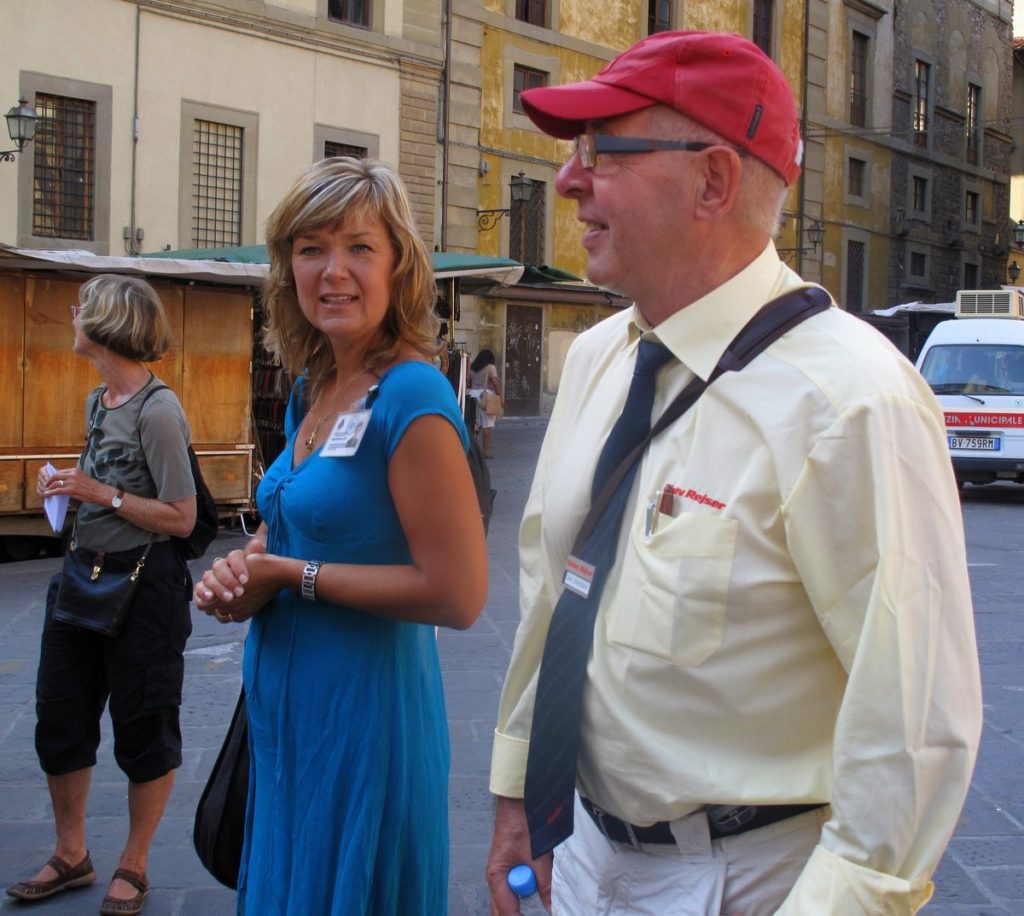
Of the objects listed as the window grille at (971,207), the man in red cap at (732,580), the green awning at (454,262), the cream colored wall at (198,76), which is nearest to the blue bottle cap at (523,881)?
the man in red cap at (732,580)

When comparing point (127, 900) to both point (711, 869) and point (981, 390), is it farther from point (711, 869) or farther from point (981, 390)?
point (981, 390)

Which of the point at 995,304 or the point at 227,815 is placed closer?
the point at 227,815

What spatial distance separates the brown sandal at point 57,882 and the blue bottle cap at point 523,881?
7.50 ft

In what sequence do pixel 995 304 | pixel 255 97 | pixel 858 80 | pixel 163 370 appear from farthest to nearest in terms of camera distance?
1. pixel 858 80
2. pixel 255 97
3. pixel 995 304
4. pixel 163 370

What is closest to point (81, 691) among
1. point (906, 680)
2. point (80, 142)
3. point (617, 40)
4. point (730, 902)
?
point (730, 902)

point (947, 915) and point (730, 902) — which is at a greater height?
point (730, 902)

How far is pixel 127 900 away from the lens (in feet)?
11.5

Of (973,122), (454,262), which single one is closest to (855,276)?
(973,122)

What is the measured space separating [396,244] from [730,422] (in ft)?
3.93

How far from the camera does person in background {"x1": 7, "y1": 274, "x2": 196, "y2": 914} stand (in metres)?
3.50

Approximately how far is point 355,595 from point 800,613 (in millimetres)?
1015

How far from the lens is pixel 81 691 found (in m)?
3.54

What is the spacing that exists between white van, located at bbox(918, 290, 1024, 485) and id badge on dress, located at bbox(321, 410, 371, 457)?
42.4 feet

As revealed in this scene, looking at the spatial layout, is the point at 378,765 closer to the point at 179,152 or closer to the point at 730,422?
the point at 730,422
